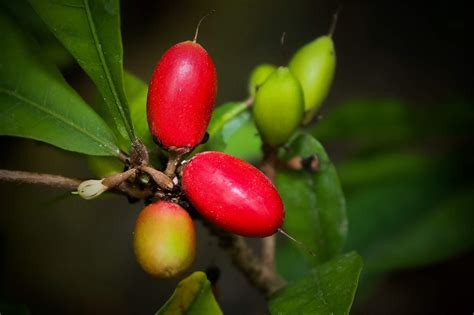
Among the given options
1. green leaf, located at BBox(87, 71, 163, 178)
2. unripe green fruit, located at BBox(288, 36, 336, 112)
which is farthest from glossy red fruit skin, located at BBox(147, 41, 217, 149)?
unripe green fruit, located at BBox(288, 36, 336, 112)

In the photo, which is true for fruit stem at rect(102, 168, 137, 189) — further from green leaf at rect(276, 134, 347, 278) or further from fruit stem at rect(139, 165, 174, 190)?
green leaf at rect(276, 134, 347, 278)

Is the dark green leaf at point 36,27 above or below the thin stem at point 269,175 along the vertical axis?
above

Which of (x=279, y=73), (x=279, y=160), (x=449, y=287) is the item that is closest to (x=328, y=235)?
(x=279, y=160)

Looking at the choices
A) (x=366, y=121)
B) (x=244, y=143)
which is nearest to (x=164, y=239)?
(x=244, y=143)

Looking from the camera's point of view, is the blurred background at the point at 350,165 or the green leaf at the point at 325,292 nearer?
the green leaf at the point at 325,292

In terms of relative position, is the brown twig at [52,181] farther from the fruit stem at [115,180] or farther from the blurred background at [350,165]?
the blurred background at [350,165]

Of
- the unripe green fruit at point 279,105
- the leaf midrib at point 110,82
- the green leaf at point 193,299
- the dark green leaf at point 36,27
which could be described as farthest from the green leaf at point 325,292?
the dark green leaf at point 36,27

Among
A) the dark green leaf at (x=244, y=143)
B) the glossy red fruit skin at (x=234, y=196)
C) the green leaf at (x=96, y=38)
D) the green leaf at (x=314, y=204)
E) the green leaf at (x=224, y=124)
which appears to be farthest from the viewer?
the dark green leaf at (x=244, y=143)

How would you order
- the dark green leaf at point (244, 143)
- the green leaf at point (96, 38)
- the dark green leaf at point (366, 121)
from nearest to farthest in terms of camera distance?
the green leaf at point (96, 38) → the dark green leaf at point (244, 143) → the dark green leaf at point (366, 121)

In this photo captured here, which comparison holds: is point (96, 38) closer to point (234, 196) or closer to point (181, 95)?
point (181, 95)
